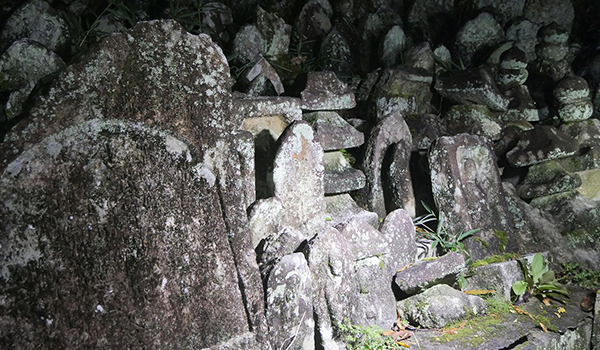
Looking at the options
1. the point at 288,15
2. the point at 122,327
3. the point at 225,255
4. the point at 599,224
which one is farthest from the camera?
the point at 288,15

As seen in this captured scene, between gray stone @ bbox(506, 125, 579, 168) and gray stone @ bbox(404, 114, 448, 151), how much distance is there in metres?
0.65

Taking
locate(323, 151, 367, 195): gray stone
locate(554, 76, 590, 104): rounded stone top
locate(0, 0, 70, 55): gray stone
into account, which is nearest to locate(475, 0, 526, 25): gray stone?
locate(554, 76, 590, 104): rounded stone top

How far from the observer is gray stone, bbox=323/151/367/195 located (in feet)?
12.5

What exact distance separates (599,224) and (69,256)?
4.19 m

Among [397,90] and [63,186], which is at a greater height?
[397,90]

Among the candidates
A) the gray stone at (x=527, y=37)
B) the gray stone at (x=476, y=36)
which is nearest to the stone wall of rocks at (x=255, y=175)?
the gray stone at (x=476, y=36)

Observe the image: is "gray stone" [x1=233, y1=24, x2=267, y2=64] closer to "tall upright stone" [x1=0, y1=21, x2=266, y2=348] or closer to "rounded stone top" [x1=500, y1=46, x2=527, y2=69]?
"tall upright stone" [x1=0, y1=21, x2=266, y2=348]

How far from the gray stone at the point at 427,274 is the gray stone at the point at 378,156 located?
0.88m

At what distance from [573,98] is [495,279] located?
2483 mm

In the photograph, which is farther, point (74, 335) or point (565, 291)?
point (565, 291)

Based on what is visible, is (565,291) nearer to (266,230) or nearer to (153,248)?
(266,230)

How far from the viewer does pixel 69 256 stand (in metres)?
2.13

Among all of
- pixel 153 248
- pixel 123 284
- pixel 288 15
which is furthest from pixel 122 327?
pixel 288 15

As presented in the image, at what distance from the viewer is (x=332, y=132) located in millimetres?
3918
